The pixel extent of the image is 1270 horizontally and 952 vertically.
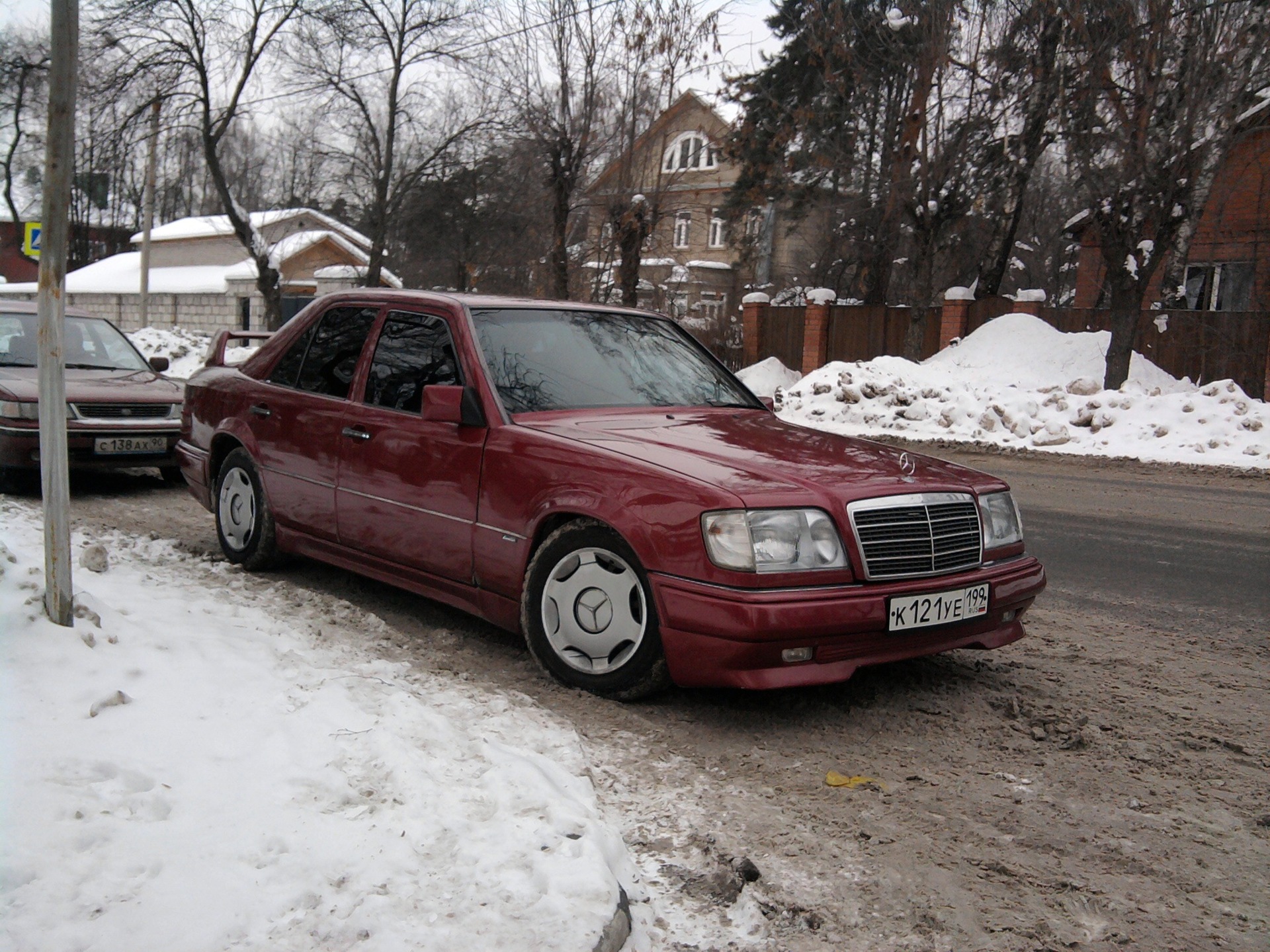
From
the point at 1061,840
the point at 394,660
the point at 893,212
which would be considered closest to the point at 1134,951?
the point at 1061,840

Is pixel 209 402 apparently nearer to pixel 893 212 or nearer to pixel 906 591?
pixel 906 591

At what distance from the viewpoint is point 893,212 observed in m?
24.9

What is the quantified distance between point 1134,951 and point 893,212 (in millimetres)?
23893

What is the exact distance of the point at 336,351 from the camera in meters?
5.65

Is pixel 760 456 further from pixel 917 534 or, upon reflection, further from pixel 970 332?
pixel 970 332

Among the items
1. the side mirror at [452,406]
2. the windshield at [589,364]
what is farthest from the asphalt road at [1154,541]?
the side mirror at [452,406]

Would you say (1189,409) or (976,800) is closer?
(976,800)

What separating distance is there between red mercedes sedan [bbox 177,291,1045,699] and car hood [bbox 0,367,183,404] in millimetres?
3074

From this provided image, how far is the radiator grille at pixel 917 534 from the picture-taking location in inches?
152

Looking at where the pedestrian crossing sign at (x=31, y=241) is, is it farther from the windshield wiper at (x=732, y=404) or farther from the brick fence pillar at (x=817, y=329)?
the windshield wiper at (x=732, y=404)

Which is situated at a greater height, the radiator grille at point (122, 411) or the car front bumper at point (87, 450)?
the radiator grille at point (122, 411)

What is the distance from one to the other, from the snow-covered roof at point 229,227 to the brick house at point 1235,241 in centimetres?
3076

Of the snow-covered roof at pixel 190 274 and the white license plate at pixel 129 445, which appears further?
the snow-covered roof at pixel 190 274

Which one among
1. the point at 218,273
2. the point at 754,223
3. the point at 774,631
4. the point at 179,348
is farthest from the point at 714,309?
the point at 218,273
